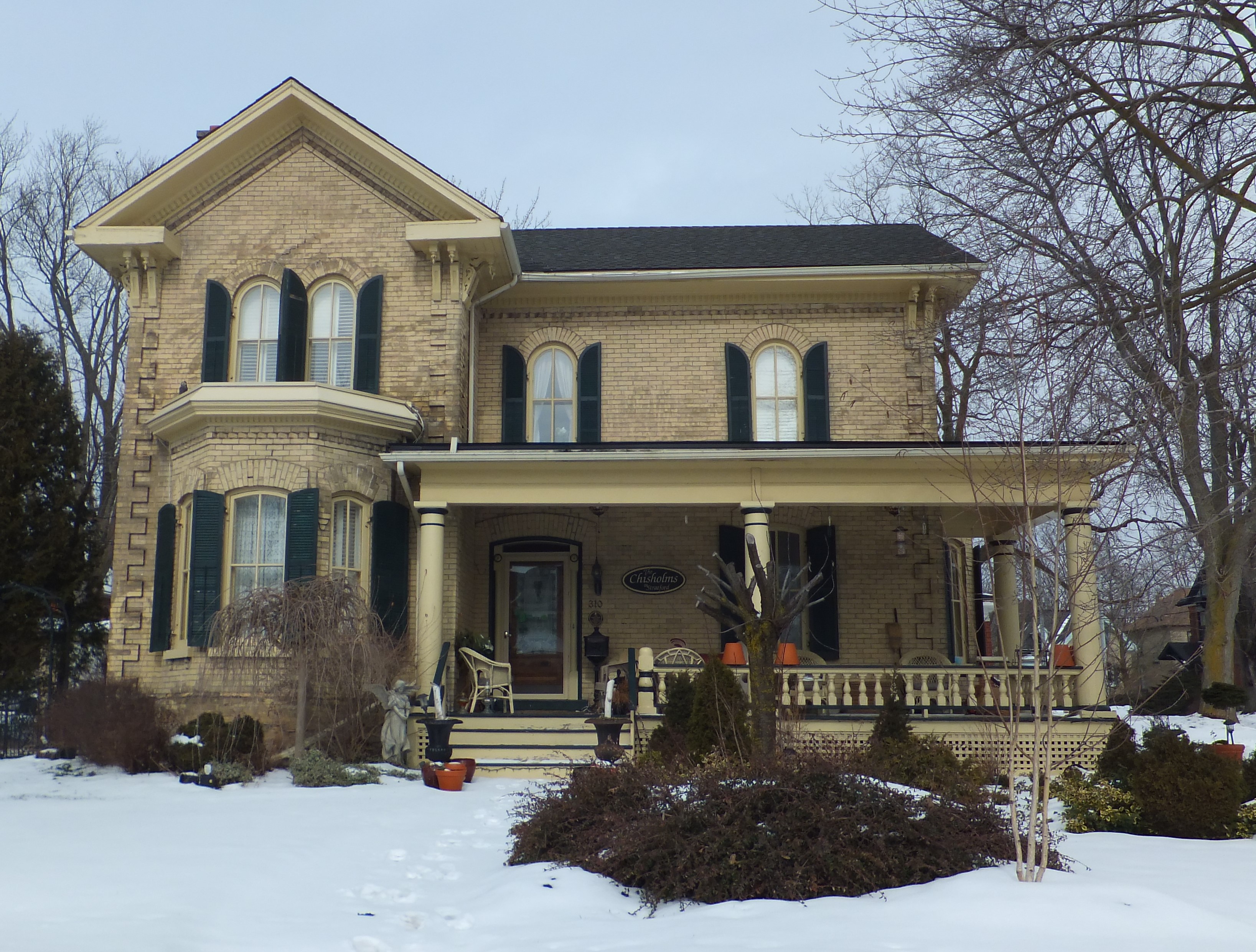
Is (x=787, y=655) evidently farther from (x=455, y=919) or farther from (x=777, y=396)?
(x=455, y=919)

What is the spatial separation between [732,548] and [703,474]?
2.63 metres

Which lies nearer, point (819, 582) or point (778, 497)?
point (778, 497)

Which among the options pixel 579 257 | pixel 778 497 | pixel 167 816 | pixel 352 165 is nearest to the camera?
pixel 167 816

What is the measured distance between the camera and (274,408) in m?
13.6

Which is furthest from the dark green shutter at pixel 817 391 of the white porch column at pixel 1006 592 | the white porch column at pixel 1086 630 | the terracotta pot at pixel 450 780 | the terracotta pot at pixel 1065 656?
the terracotta pot at pixel 450 780

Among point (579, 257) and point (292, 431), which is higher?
point (579, 257)

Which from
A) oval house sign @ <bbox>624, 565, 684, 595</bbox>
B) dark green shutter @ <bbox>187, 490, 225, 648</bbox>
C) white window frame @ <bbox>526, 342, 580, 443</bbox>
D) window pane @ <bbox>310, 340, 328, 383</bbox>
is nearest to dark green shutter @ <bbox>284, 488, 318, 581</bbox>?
dark green shutter @ <bbox>187, 490, 225, 648</bbox>

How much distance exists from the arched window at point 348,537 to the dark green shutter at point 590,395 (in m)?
3.54

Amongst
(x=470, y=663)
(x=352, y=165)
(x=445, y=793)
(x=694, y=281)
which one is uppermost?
(x=352, y=165)

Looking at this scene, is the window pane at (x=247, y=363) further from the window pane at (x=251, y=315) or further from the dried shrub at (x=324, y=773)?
the dried shrub at (x=324, y=773)

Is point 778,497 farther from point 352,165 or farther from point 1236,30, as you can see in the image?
point 352,165

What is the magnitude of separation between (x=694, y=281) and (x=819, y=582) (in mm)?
4672

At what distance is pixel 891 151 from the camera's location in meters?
11.9

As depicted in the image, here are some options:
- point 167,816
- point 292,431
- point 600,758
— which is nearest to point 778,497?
point 600,758
